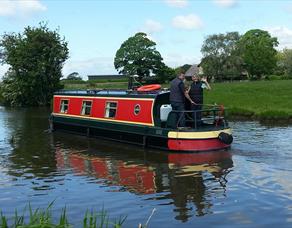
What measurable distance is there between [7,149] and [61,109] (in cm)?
604

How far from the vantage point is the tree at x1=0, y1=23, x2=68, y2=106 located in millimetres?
48625

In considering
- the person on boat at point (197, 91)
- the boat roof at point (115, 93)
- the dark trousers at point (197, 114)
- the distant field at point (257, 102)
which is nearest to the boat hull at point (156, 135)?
the dark trousers at point (197, 114)

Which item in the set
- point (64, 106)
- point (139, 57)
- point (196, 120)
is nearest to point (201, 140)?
point (196, 120)

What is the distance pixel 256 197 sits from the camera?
951cm

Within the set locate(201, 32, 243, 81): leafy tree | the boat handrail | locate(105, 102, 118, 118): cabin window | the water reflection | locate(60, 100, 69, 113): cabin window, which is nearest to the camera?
the water reflection

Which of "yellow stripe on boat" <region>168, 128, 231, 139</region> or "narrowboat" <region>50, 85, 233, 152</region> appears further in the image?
"narrowboat" <region>50, 85, 233, 152</region>

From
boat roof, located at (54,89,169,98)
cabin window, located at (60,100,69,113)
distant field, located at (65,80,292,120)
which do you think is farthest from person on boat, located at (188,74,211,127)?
distant field, located at (65,80,292,120)

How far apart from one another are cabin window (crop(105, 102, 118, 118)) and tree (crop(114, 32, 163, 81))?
58.0 m

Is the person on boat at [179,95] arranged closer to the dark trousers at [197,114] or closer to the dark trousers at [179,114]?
the dark trousers at [179,114]

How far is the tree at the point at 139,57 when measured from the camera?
78.1 meters

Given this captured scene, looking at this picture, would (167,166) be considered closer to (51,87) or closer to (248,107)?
(248,107)

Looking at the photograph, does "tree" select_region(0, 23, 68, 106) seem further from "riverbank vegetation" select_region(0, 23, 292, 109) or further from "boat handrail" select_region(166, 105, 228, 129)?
"boat handrail" select_region(166, 105, 228, 129)

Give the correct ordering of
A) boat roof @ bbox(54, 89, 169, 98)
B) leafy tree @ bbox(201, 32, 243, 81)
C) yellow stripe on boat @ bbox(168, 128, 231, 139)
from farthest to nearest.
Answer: leafy tree @ bbox(201, 32, 243, 81) → boat roof @ bbox(54, 89, 169, 98) → yellow stripe on boat @ bbox(168, 128, 231, 139)

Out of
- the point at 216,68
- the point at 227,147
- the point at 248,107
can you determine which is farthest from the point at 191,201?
the point at 216,68
